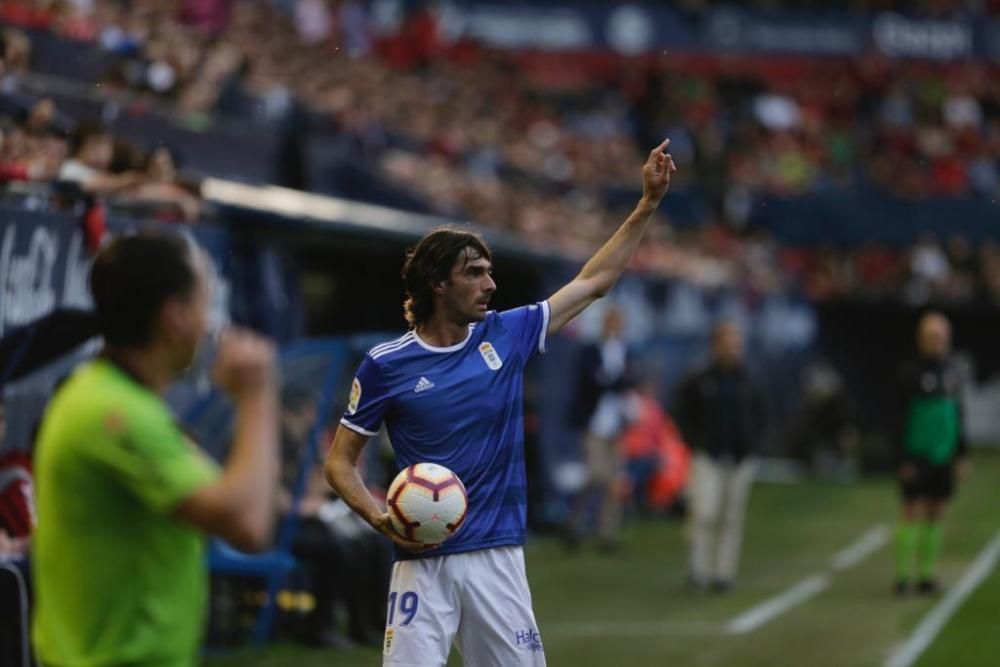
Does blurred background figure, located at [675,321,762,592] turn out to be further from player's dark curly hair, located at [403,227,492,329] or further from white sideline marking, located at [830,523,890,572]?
player's dark curly hair, located at [403,227,492,329]

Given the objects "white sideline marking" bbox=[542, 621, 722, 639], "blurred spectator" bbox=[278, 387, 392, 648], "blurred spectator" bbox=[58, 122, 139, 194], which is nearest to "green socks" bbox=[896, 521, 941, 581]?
"white sideline marking" bbox=[542, 621, 722, 639]

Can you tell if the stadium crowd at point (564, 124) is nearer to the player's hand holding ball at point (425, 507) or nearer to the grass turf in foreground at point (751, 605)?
the grass turf in foreground at point (751, 605)

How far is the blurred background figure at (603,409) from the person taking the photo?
1836 centimetres

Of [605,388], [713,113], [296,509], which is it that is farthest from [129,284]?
[713,113]

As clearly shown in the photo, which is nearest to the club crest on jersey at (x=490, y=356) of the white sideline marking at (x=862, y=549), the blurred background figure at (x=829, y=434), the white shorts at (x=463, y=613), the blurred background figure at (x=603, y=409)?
the white shorts at (x=463, y=613)

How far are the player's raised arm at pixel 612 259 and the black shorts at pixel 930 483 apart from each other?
8550 mm

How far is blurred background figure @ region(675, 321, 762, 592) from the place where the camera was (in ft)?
49.9

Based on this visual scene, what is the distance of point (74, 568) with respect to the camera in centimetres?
396

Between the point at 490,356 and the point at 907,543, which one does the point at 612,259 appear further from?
the point at 907,543

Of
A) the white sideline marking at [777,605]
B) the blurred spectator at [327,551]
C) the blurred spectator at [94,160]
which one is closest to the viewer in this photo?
the blurred spectator at [94,160]

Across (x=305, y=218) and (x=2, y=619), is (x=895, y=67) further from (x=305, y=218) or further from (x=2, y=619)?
(x=2, y=619)

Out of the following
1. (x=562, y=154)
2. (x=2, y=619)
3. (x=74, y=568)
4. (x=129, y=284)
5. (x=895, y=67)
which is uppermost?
(x=895, y=67)

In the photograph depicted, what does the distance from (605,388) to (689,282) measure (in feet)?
25.6

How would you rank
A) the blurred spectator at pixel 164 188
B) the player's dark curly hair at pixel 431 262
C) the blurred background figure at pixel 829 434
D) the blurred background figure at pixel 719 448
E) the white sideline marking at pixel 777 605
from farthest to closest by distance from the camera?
the blurred background figure at pixel 829 434 < the blurred background figure at pixel 719 448 < the white sideline marking at pixel 777 605 < the blurred spectator at pixel 164 188 < the player's dark curly hair at pixel 431 262
